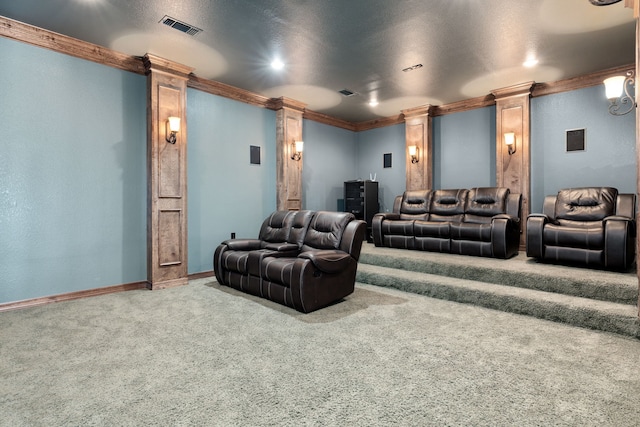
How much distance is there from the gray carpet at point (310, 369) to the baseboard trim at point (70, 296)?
0.43 feet

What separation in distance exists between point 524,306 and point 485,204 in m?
2.25

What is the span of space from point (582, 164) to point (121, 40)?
6.46 m

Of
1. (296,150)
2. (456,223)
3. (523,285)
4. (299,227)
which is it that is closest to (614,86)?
(523,285)

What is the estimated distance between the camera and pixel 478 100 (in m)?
6.02

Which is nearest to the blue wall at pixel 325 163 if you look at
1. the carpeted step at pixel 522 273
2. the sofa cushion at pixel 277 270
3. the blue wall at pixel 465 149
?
the blue wall at pixel 465 149

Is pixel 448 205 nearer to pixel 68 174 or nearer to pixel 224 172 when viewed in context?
pixel 224 172

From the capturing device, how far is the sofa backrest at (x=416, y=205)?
5703 millimetres

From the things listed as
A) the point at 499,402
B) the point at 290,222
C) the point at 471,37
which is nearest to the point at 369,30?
the point at 471,37

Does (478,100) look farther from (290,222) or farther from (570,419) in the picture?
(570,419)

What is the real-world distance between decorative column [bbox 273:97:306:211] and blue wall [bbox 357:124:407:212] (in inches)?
84.9

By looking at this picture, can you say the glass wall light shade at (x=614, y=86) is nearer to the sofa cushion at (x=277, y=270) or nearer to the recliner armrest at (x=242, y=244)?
the sofa cushion at (x=277, y=270)

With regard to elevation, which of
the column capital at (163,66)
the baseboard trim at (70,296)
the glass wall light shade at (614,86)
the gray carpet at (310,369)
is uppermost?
the column capital at (163,66)

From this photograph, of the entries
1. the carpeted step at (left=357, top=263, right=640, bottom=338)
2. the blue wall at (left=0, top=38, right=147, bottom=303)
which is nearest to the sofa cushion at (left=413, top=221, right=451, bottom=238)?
the carpeted step at (left=357, top=263, right=640, bottom=338)

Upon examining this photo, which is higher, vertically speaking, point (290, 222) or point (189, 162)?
point (189, 162)
